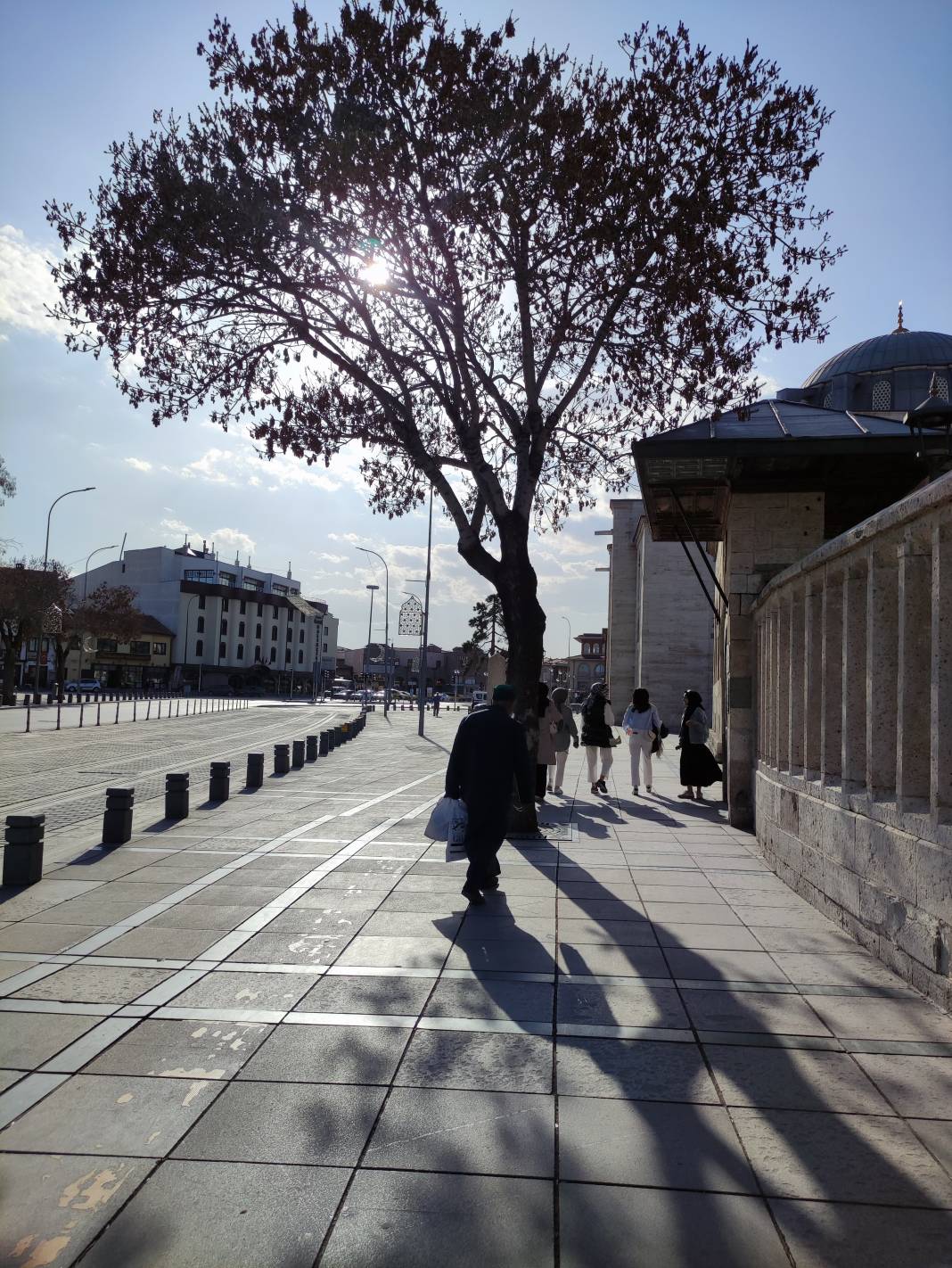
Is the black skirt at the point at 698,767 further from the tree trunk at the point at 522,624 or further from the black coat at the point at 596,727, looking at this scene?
the tree trunk at the point at 522,624

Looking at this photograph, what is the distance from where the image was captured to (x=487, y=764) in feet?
25.6

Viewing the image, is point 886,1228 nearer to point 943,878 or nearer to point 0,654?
point 943,878

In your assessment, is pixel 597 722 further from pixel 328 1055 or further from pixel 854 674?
pixel 328 1055

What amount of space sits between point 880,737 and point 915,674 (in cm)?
68

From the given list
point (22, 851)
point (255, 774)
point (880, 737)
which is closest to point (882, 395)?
point (255, 774)

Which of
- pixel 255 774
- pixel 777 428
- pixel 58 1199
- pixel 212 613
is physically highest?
pixel 212 613

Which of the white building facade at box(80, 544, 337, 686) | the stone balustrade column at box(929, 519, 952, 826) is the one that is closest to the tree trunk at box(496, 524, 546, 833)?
the stone balustrade column at box(929, 519, 952, 826)

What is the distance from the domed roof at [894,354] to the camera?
39.2 m

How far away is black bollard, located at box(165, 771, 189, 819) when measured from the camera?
1198 cm

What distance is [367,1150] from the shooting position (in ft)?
11.1

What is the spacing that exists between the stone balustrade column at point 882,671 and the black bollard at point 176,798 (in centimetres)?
837

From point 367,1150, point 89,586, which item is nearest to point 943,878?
point 367,1150

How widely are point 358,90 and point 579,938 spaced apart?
8692 mm

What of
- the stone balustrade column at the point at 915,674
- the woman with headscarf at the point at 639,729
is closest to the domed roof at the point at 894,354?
the woman with headscarf at the point at 639,729
